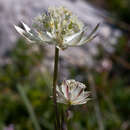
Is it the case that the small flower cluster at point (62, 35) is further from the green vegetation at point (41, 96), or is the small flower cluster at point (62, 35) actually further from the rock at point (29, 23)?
the rock at point (29, 23)

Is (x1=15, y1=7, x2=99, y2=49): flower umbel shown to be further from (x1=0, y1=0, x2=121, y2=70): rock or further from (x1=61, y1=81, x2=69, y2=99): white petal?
(x1=0, y1=0, x2=121, y2=70): rock

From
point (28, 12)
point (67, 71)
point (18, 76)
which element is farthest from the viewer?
point (28, 12)

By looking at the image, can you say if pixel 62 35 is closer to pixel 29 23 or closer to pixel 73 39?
pixel 73 39

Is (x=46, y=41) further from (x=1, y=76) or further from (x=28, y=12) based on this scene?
(x=28, y=12)

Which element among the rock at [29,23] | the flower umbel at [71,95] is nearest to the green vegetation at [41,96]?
the rock at [29,23]

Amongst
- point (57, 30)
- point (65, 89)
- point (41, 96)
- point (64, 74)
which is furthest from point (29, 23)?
point (65, 89)

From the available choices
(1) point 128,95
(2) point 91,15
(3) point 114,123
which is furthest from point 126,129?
(2) point 91,15
